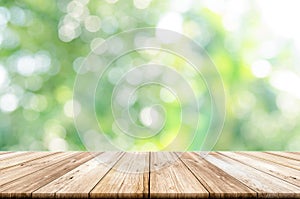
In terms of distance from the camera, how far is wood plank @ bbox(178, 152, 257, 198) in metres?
0.99

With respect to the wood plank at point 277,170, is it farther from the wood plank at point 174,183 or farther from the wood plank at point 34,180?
the wood plank at point 34,180

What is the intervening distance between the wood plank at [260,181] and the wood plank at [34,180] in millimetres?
512

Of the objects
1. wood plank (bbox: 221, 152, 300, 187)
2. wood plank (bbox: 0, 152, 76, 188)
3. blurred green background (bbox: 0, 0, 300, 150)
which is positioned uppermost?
blurred green background (bbox: 0, 0, 300, 150)

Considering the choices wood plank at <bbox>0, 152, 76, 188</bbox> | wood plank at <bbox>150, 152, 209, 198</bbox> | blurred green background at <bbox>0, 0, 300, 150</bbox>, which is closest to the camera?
wood plank at <bbox>150, 152, 209, 198</bbox>

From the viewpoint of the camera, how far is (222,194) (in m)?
0.99

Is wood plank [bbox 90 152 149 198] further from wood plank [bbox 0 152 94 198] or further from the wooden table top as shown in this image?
wood plank [bbox 0 152 94 198]

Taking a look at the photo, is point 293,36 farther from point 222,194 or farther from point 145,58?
point 222,194

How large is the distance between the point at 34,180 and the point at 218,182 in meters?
0.49

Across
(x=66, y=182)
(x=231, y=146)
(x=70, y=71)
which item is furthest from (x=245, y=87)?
(x=66, y=182)

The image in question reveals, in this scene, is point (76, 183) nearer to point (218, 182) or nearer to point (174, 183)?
point (174, 183)

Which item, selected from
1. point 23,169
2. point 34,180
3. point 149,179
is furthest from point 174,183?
point 23,169

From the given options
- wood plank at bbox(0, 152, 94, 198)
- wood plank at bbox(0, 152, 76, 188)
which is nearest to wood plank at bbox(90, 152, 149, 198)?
wood plank at bbox(0, 152, 94, 198)

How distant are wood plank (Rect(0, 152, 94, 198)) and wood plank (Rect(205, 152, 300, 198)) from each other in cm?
51

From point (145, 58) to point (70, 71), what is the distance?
818mm
